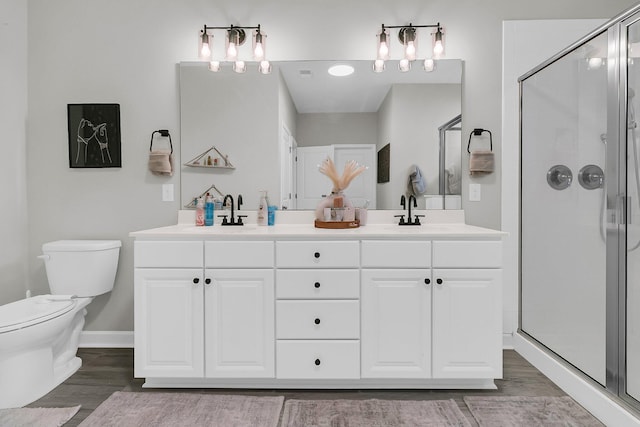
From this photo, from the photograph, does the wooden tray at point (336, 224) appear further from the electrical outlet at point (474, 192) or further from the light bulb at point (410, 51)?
the light bulb at point (410, 51)

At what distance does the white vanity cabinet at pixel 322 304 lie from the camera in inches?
73.5

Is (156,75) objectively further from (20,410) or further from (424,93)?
(20,410)

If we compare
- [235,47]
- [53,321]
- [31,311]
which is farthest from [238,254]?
[235,47]

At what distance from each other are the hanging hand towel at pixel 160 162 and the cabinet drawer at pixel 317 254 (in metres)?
1.08

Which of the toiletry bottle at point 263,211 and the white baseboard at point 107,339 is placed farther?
the white baseboard at point 107,339

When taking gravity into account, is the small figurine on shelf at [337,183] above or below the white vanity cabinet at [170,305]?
above

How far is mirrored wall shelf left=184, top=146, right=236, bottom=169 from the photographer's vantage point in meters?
2.46

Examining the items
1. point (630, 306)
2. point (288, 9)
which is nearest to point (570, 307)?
point (630, 306)

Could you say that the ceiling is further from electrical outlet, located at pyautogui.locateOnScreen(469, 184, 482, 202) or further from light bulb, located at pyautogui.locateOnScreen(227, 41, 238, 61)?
electrical outlet, located at pyautogui.locateOnScreen(469, 184, 482, 202)

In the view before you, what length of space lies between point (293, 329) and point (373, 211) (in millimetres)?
986

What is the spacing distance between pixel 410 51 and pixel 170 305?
2.11 metres

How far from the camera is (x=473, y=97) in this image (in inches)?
96.8

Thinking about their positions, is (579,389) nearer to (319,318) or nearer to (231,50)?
(319,318)

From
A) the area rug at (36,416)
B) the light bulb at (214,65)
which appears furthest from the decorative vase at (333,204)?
the area rug at (36,416)
